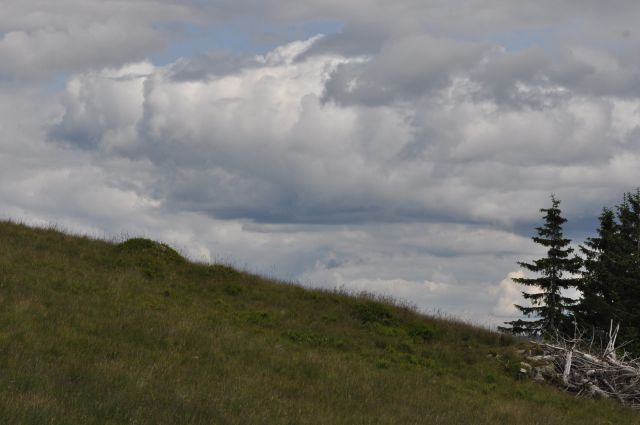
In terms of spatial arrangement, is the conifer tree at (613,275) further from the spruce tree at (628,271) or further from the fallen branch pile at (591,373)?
the fallen branch pile at (591,373)

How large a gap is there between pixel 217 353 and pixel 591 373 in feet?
46.3

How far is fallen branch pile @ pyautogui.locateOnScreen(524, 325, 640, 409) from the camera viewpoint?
73.8ft

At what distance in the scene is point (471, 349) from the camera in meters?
25.1

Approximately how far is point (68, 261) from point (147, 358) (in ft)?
37.8

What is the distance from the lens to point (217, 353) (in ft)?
53.7

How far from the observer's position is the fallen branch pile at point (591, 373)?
22500 millimetres

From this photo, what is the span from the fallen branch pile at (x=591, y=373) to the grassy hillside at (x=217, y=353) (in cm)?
98

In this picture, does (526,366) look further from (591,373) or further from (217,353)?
(217,353)

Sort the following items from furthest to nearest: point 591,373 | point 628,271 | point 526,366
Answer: point 628,271, point 526,366, point 591,373

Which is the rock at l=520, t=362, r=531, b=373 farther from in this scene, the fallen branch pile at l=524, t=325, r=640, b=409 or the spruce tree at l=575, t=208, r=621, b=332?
the spruce tree at l=575, t=208, r=621, b=332

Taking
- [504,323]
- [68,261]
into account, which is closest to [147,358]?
[68,261]

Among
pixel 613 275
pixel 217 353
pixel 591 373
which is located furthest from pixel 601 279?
pixel 217 353

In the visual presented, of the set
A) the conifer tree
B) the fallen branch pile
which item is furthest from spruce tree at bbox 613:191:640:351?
the fallen branch pile

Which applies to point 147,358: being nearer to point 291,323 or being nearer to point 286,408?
point 286,408
